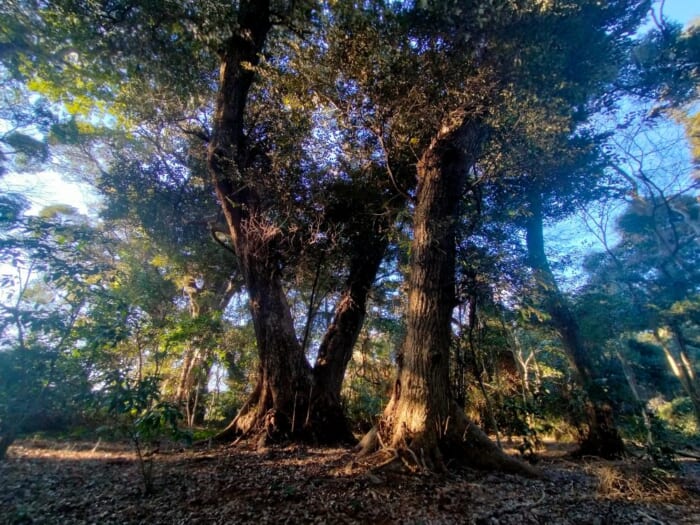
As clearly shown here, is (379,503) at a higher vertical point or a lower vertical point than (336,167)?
lower

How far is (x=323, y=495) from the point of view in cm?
299

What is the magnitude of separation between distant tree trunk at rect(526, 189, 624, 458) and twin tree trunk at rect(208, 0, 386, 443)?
171 inches

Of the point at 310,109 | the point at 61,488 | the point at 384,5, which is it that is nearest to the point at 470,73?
the point at 384,5

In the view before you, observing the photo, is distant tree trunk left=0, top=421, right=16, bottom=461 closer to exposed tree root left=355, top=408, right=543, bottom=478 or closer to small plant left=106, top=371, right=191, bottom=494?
small plant left=106, top=371, right=191, bottom=494

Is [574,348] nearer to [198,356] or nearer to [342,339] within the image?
[342,339]

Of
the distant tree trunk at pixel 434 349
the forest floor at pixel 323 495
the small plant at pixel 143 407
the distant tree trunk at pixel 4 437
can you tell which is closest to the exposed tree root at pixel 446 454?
the distant tree trunk at pixel 434 349

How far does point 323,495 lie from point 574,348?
20.6ft

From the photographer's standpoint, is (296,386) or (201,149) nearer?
(296,386)

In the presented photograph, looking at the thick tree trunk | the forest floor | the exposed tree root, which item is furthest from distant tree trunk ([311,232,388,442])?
the exposed tree root

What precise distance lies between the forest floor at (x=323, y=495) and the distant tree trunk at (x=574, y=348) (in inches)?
62.8

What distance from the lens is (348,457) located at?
4289 millimetres

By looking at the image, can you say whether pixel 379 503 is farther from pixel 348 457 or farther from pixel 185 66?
pixel 185 66

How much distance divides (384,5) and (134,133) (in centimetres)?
924

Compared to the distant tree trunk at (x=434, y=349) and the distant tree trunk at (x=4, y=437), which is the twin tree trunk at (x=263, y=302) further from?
the distant tree trunk at (x=4, y=437)
